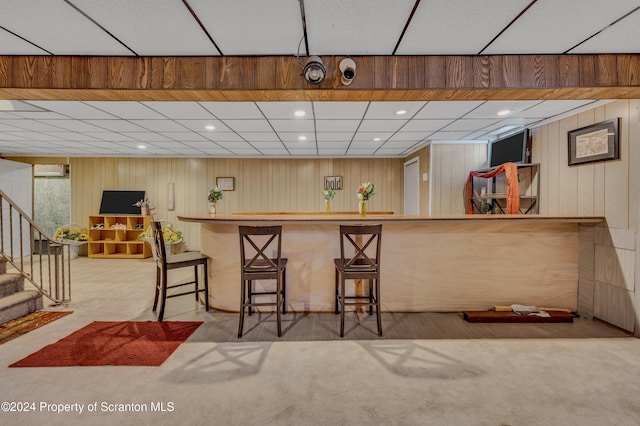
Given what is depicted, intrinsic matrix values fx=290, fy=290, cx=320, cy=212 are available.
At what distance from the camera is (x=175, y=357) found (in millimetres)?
2512

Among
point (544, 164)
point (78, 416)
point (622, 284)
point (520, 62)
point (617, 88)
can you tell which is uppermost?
point (520, 62)

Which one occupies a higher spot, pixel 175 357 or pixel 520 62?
pixel 520 62

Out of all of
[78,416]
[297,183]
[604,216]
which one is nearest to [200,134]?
[297,183]

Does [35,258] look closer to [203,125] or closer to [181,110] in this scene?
[203,125]

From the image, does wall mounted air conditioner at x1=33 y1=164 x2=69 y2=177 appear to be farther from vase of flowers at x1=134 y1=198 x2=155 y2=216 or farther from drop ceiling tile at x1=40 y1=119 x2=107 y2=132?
drop ceiling tile at x1=40 y1=119 x2=107 y2=132

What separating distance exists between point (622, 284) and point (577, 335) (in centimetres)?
75

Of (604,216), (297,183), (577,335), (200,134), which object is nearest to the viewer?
(577,335)

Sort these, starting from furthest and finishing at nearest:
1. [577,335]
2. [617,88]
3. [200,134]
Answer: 1. [200,134]
2. [577,335]
3. [617,88]

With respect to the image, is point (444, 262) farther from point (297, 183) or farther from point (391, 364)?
point (297, 183)
